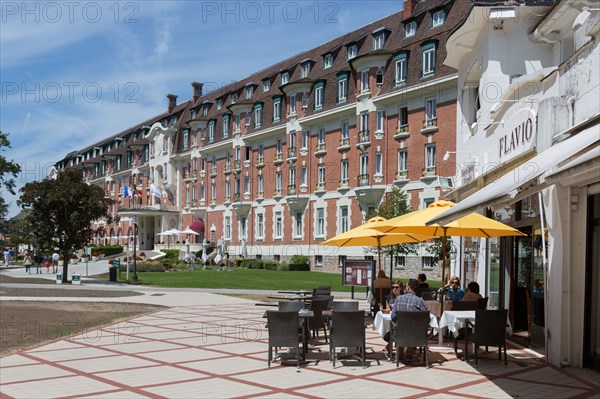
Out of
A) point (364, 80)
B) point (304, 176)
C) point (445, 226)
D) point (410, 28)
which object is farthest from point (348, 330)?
point (304, 176)

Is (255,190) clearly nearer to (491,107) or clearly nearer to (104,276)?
(104,276)

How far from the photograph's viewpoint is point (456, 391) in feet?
29.9

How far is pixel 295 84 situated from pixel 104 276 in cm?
2083

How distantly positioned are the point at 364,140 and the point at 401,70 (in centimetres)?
555

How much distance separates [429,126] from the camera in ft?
135

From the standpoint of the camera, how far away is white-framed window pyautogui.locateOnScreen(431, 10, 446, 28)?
41.5 meters

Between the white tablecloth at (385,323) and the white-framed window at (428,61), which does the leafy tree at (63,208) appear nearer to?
the white-framed window at (428,61)

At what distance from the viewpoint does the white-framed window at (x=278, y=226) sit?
56062 mm

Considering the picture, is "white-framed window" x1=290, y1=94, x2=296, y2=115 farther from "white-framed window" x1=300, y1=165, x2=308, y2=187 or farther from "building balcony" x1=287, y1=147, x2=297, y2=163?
"white-framed window" x1=300, y1=165, x2=308, y2=187

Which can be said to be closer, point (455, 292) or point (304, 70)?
point (455, 292)

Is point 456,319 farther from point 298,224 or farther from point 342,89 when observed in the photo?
point 298,224

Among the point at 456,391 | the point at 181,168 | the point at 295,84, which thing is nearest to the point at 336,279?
the point at 295,84

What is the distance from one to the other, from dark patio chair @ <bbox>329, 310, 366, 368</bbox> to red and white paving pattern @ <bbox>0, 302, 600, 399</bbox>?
39cm

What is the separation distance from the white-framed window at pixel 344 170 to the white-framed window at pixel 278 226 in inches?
364
